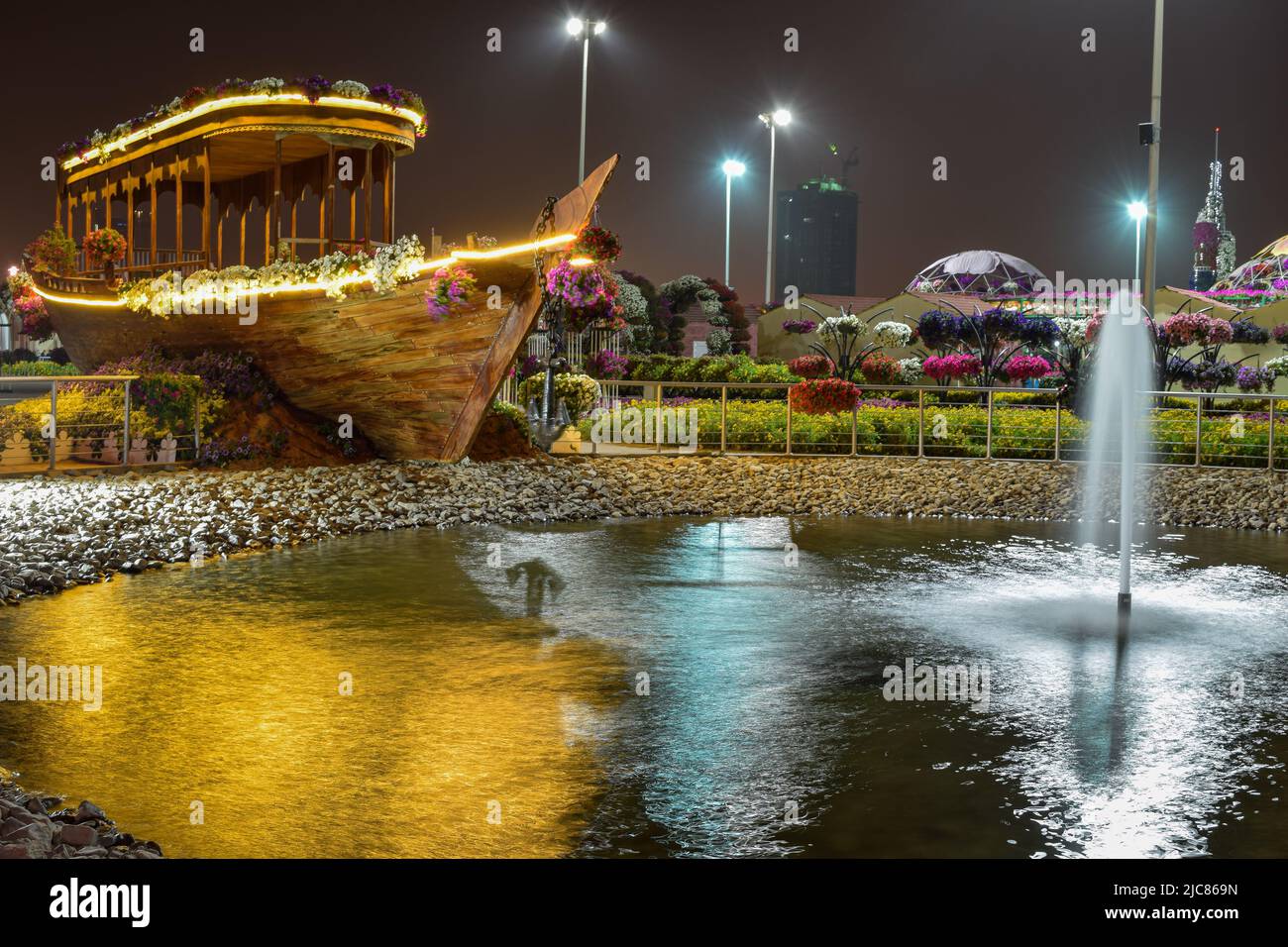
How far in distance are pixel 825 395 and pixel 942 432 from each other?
8.00 feet

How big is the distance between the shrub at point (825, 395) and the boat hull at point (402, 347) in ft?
18.9

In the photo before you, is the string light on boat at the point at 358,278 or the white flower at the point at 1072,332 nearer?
the string light on boat at the point at 358,278

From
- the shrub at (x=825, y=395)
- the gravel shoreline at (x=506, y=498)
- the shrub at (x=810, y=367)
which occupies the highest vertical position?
the shrub at (x=810, y=367)

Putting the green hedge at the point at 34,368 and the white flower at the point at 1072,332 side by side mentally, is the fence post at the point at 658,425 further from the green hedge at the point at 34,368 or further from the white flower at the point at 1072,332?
the green hedge at the point at 34,368

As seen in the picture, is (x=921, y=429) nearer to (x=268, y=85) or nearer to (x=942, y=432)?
(x=942, y=432)

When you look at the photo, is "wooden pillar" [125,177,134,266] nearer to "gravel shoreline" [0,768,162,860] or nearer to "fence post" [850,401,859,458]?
"fence post" [850,401,859,458]

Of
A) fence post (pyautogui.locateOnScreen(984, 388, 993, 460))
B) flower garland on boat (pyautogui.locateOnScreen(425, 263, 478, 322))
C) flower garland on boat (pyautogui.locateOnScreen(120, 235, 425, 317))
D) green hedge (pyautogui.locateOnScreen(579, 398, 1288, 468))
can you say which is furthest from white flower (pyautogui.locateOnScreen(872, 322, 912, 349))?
flower garland on boat (pyautogui.locateOnScreen(425, 263, 478, 322))

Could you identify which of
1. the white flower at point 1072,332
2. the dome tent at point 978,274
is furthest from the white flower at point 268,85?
the dome tent at point 978,274

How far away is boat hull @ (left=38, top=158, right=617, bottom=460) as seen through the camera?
15984 mm

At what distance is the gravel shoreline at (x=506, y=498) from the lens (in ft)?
40.7

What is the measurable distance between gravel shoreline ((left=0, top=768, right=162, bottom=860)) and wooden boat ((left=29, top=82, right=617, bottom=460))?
34.9 ft

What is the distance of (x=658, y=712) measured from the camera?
689cm
